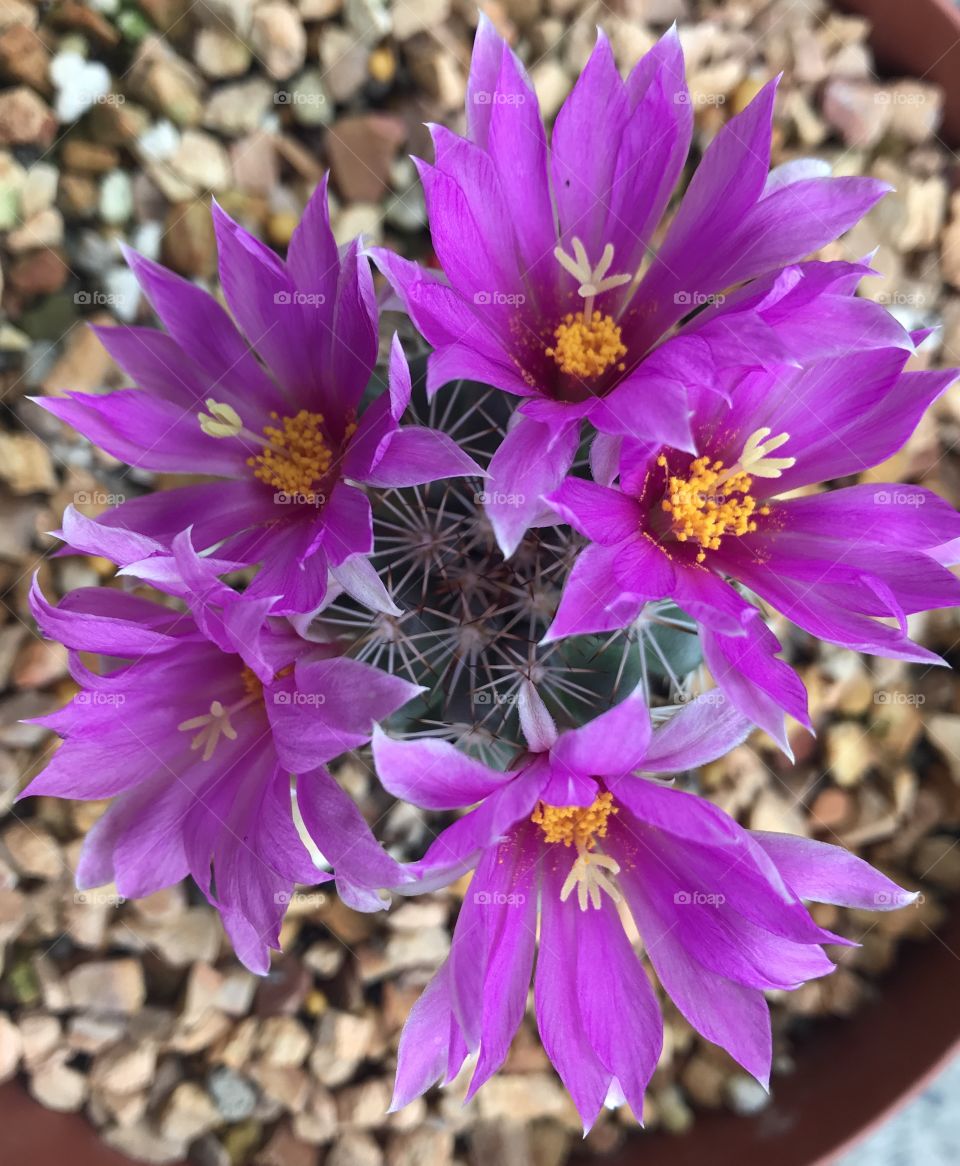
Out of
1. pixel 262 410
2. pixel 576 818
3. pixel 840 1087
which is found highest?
pixel 262 410

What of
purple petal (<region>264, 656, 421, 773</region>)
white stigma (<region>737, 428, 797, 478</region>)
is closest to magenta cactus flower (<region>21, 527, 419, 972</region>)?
purple petal (<region>264, 656, 421, 773</region>)

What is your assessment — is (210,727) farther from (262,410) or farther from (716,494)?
(716,494)

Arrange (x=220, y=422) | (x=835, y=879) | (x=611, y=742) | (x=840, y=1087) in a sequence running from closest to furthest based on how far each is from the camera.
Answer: (x=611, y=742)
(x=835, y=879)
(x=220, y=422)
(x=840, y=1087)

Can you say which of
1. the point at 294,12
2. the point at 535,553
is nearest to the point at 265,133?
the point at 294,12

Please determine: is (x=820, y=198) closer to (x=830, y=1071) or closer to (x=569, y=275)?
(x=569, y=275)

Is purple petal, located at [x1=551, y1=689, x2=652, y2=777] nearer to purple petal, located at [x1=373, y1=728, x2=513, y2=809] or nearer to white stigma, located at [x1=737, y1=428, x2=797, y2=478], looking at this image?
purple petal, located at [x1=373, y1=728, x2=513, y2=809]

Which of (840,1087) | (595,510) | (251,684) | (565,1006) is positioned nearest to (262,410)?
(251,684)
